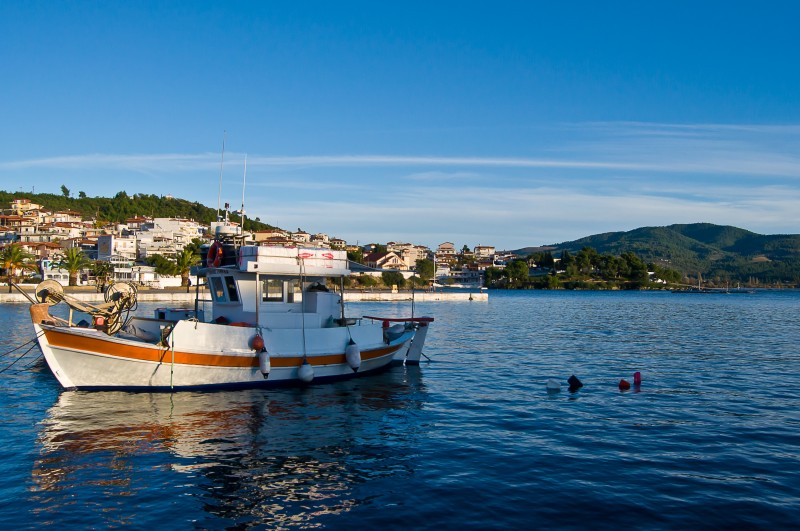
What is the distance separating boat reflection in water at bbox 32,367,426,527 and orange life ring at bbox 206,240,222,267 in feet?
17.0

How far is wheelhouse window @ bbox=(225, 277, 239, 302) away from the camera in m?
23.2

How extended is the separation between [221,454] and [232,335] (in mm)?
6985

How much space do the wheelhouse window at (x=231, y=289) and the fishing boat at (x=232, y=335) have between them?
0.12 ft

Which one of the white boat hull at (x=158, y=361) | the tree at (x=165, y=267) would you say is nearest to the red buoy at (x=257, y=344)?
the white boat hull at (x=158, y=361)

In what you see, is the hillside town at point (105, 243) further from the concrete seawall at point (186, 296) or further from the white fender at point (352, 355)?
the white fender at point (352, 355)

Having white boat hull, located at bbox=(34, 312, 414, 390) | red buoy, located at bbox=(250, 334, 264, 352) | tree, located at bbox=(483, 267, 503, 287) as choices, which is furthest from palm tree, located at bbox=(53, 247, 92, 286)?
tree, located at bbox=(483, 267, 503, 287)

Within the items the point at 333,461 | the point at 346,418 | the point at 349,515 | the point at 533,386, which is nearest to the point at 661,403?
the point at 533,386

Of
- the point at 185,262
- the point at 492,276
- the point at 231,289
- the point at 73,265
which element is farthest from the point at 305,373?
the point at 492,276

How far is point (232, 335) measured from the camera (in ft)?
68.3

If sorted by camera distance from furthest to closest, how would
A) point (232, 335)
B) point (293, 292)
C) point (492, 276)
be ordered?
1. point (492, 276)
2. point (293, 292)
3. point (232, 335)

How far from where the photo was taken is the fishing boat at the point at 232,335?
19.3 m

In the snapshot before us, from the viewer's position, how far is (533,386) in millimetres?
23812

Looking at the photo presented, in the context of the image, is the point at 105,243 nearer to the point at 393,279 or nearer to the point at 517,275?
the point at 393,279

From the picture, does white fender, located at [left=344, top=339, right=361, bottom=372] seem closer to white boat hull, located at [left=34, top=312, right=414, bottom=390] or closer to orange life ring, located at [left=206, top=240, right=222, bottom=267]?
white boat hull, located at [left=34, top=312, right=414, bottom=390]
